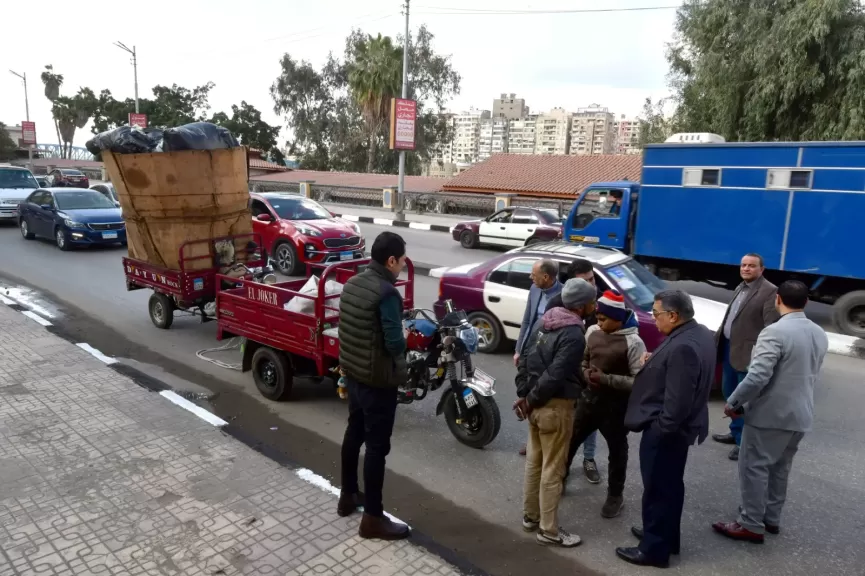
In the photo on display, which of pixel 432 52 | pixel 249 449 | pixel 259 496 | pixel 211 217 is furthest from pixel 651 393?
pixel 432 52

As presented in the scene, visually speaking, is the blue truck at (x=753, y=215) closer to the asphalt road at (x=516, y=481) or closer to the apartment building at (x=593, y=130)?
the asphalt road at (x=516, y=481)

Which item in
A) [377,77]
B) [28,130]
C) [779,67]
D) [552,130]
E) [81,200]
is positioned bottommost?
[81,200]

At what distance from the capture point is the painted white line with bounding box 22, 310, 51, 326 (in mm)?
8490

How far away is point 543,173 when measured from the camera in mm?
28141

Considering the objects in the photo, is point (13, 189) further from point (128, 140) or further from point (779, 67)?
point (779, 67)

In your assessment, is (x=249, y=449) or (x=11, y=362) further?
(x=11, y=362)

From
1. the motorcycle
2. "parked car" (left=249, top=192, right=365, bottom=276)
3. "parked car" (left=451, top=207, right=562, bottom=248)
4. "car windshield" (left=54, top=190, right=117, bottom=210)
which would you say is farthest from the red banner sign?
the motorcycle

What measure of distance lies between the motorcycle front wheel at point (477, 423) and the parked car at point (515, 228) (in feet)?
37.8

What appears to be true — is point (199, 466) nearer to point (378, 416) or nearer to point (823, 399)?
point (378, 416)

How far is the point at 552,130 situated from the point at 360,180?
11698cm

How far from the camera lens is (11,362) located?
6.82 metres

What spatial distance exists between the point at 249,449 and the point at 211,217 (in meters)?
4.25

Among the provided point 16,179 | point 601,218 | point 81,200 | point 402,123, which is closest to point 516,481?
point 601,218

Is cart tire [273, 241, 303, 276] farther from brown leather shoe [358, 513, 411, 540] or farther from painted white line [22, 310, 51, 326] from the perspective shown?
brown leather shoe [358, 513, 411, 540]
